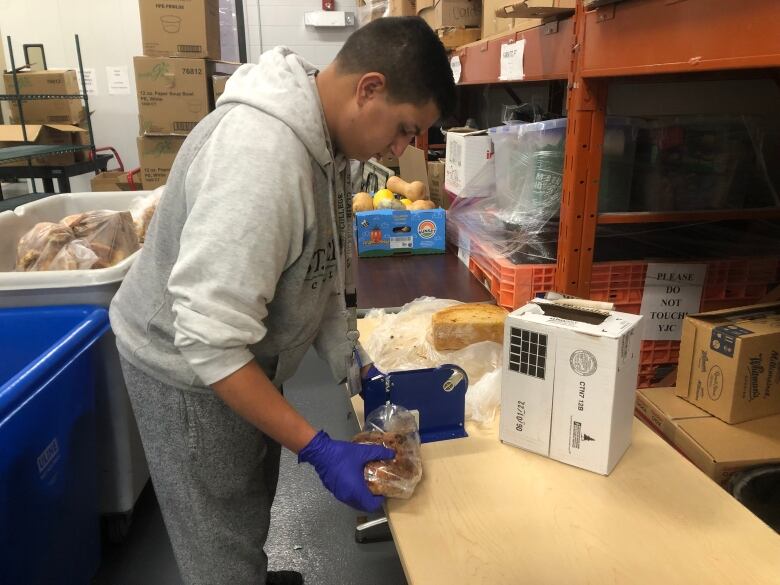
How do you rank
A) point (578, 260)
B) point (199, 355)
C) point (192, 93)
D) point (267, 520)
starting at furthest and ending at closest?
point (192, 93), point (578, 260), point (267, 520), point (199, 355)

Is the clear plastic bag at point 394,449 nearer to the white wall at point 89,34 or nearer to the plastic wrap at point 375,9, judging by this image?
the plastic wrap at point 375,9

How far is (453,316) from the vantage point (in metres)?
1.46

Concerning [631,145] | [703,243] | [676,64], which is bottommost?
[703,243]

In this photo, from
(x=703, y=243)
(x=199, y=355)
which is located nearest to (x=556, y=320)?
(x=199, y=355)

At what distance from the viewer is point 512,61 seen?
1703 mm

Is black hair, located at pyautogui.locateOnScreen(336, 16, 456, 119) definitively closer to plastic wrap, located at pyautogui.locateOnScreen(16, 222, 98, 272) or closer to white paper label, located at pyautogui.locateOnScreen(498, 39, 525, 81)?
white paper label, located at pyautogui.locateOnScreen(498, 39, 525, 81)

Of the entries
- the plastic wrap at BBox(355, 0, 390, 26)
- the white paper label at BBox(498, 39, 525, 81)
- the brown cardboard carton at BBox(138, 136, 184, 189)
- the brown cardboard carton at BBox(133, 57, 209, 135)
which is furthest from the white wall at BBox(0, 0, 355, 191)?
the white paper label at BBox(498, 39, 525, 81)

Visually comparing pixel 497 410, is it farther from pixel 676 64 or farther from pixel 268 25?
pixel 268 25

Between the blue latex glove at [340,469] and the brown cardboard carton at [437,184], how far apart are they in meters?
1.95

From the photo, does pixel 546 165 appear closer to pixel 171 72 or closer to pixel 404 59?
pixel 404 59

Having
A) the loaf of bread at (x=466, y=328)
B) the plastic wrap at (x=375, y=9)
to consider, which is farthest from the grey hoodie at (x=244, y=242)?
the plastic wrap at (x=375, y=9)

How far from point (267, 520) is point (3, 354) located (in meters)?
0.86

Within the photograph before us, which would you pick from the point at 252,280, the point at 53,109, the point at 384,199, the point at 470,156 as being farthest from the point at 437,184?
the point at 53,109

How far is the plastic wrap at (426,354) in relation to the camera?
120cm
